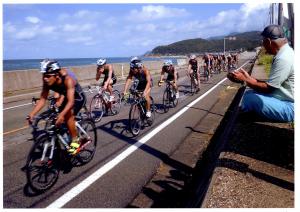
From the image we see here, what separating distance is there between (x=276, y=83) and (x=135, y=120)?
4860 mm

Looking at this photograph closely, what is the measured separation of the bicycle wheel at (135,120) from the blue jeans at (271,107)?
4.04 metres

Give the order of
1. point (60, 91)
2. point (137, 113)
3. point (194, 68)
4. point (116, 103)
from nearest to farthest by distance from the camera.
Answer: point (60, 91) → point (137, 113) → point (116, 103) → point (194, 68)

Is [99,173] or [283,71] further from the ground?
[283,71]

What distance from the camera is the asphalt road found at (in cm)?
543

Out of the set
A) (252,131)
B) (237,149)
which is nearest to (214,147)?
(252,131)

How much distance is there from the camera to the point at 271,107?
562cm

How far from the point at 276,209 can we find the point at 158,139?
16.9 feet

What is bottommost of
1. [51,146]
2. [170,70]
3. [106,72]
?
[51,146]

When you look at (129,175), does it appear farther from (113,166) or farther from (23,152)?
(23,152)

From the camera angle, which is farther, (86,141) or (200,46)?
(200,46)

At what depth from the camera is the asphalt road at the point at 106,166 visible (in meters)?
5.43

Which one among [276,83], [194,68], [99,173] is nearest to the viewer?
[276,83]

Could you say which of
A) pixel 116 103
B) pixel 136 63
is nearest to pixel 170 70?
pixel 116 103

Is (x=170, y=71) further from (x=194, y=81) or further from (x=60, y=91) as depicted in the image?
(x=60, y=91)
